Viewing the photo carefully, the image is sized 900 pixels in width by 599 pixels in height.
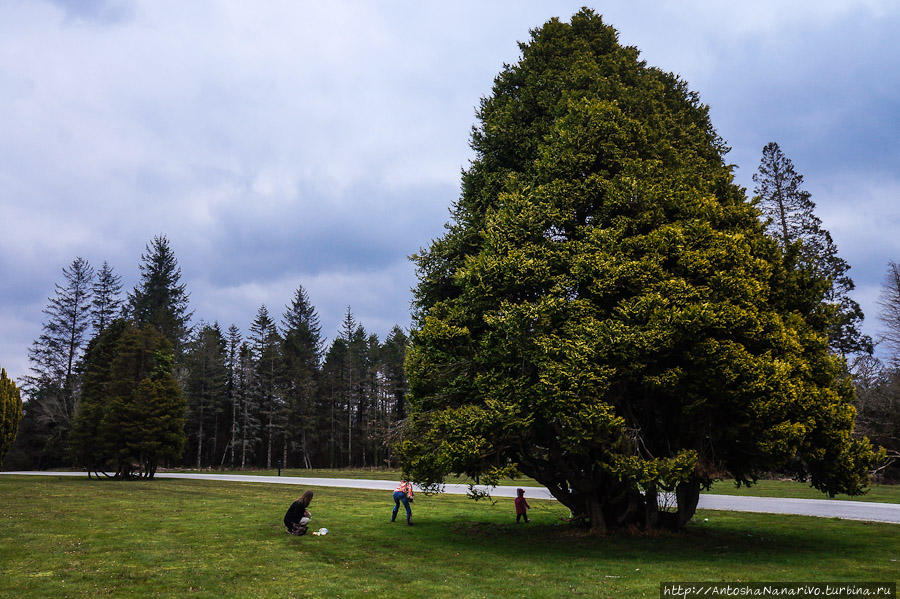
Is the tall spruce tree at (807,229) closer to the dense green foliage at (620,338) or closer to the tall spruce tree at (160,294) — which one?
the dense green foliage at (620,338)

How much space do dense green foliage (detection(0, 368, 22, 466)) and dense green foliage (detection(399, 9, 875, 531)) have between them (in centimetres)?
2808

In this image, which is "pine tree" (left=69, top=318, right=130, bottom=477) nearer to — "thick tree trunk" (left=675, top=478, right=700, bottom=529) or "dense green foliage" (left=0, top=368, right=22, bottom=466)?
"dense green foliage" (left=0, top=368, right=22, bottom=466)

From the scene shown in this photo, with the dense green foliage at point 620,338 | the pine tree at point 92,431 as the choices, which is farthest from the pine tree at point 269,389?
the dense green foliage at point 620,338

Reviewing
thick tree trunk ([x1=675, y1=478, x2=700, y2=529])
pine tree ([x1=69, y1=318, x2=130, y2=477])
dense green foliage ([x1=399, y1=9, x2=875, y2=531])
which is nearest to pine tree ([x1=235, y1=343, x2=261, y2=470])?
pine tree ([x1=69, y1=318, x2=130, y2=477])

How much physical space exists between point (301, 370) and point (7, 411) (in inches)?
1632

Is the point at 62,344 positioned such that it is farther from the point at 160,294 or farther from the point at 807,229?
the point at 807,229

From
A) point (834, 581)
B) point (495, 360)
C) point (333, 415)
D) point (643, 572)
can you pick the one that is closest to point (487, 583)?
point (643, 572)

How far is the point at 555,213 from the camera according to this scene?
1403 cm

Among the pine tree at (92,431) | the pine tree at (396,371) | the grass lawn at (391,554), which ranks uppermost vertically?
the pine tree at (396,371)

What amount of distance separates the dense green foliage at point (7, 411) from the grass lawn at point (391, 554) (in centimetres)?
1398

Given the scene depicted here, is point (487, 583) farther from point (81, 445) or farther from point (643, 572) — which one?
point (81, 445)

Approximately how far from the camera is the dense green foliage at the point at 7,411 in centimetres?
3050

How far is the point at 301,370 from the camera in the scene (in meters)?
71.8

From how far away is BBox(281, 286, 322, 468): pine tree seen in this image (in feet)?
227
